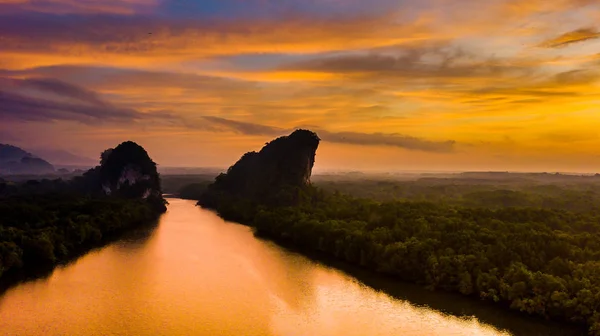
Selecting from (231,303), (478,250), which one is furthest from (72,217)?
(478,250)

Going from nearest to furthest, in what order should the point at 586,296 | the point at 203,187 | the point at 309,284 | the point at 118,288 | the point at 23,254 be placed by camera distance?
the point at 586,296 → the point at 118,288 → the point at 309,284 → the point at 23,254 → the point at 203,187

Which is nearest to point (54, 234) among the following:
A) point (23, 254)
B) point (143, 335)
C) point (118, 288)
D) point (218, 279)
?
point (23, 254)

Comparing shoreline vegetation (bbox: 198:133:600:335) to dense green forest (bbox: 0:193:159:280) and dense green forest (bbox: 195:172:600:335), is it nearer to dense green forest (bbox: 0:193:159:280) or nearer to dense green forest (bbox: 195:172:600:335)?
dense green forest (bbox: 195:172:600:335)

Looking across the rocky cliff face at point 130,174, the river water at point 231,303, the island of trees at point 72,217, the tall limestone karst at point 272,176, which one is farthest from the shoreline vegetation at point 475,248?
the rocky cliff face at point 130,174

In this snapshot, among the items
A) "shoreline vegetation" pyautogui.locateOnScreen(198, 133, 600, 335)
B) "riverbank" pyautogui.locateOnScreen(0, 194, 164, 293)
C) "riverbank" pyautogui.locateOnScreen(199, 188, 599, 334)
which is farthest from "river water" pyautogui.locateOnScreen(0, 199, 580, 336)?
"riverbank" pyautogui.locateOnScreen(0, 194, 164, 293)

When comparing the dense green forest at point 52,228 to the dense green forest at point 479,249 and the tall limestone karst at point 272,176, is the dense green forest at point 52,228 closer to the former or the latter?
the dense green forest at point 479,249

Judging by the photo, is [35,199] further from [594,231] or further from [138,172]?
[594,231]
